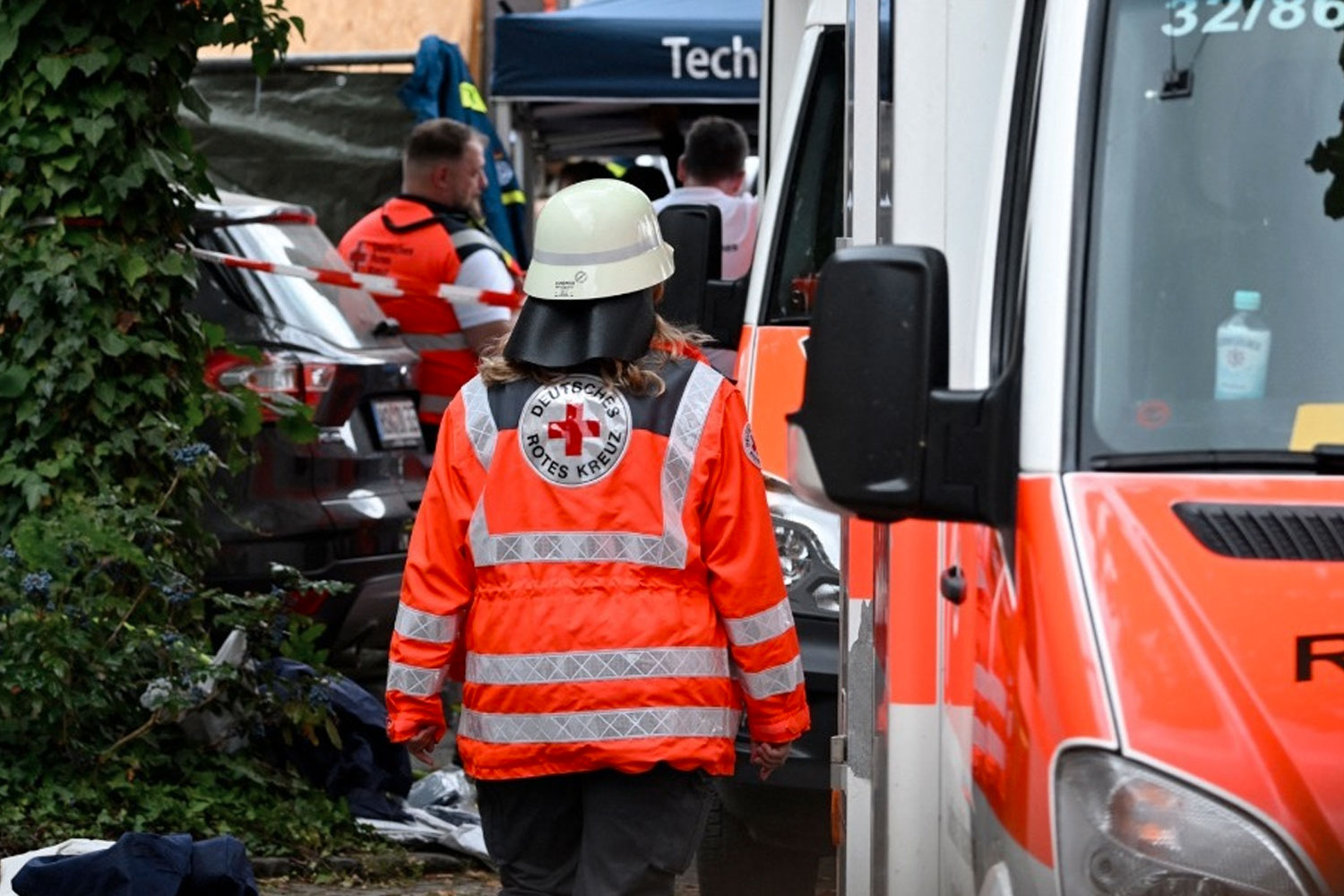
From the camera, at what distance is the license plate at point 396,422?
9219 mm

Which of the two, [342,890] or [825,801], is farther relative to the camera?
[342,890]

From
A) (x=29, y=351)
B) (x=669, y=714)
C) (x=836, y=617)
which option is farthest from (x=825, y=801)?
(x=29, y=351)

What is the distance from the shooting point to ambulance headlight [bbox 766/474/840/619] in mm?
5961

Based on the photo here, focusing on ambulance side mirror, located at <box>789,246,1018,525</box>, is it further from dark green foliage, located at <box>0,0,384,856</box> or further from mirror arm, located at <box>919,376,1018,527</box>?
dark green foliage, located at <box>0,0,384,856</box>

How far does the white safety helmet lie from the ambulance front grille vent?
4.77 feet

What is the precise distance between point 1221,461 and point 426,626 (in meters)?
1.58

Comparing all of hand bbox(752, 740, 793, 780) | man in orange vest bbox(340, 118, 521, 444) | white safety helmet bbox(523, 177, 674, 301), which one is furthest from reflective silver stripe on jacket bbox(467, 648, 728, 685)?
man in orange vest bbox(340, 118, 521, 444)

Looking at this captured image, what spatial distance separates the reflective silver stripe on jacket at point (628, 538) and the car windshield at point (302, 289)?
15.5ft

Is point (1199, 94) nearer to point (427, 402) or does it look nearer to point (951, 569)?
point (951, 569)

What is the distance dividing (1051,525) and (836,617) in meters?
2.64

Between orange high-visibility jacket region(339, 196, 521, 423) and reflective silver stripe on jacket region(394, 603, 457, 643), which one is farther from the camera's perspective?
orange high-visibility jacket region(339, 196, 521, 423)

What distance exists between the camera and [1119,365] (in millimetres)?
3535

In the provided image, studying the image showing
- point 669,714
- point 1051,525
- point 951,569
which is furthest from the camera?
point 669,714

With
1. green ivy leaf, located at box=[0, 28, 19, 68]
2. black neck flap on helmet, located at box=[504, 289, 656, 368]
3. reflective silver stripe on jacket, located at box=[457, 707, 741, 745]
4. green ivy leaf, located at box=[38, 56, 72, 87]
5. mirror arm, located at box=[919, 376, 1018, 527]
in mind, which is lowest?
reflective silver stripe on jacket, located at box=[457, 707, 741, 745]
